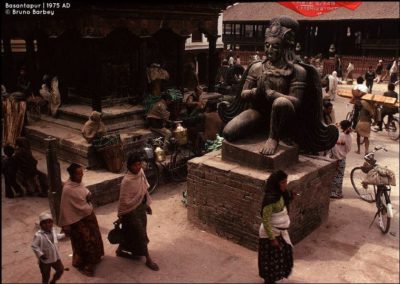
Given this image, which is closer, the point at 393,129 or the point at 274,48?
the point at 274,48

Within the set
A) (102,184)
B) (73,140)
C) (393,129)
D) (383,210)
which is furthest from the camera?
(393,129)

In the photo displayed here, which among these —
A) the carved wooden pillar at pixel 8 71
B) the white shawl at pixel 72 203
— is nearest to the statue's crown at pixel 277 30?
the white shawl at pixel 72 203

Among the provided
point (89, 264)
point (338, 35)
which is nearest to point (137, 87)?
point (89, 264)

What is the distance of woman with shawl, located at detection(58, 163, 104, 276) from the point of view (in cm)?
512

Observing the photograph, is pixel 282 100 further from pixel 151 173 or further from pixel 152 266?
pixel 151 173

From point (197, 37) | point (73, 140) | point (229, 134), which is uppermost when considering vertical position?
point (197, 37)

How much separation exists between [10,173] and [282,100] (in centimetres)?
536

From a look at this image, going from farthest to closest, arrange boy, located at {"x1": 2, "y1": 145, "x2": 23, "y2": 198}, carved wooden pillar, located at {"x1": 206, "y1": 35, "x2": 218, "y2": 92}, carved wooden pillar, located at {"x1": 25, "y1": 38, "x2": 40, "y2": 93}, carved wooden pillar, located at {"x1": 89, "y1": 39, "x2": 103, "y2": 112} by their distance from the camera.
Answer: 1. carved wooden pillar, located at {"x1": 206, "y1": 35, "x2": 218, "y2": 92}
2. carved wooden pillar, located at {"x1": 25, "y1": 38, "x2": 40, "y2": 93}
3. carved wooden pillar, located at {"x1": 89, "y1": 39, "x2": 103, "y2": 112}
4. boy, located at {"x1": 2, "y1": 145, "x2": 23, "y2": 198}

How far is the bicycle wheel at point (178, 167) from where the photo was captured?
879 cm

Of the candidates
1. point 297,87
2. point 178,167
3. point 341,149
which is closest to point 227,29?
point 178,167

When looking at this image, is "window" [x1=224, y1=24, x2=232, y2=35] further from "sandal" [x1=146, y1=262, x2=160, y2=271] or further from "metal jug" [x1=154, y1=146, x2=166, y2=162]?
"sandal" [x1=146, y1=262, x2=160, y2=271]

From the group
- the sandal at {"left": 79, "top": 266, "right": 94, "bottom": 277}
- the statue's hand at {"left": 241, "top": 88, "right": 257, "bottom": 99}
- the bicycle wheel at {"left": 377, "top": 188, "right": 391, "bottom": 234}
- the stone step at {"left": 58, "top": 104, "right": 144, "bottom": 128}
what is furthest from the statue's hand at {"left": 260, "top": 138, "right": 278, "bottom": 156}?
the stone step at {"left": 58, "top": 104, "right": 144, "bottom": 128}

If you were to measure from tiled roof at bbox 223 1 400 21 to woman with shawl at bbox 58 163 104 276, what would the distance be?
17164 millimetres

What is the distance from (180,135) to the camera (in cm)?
927
